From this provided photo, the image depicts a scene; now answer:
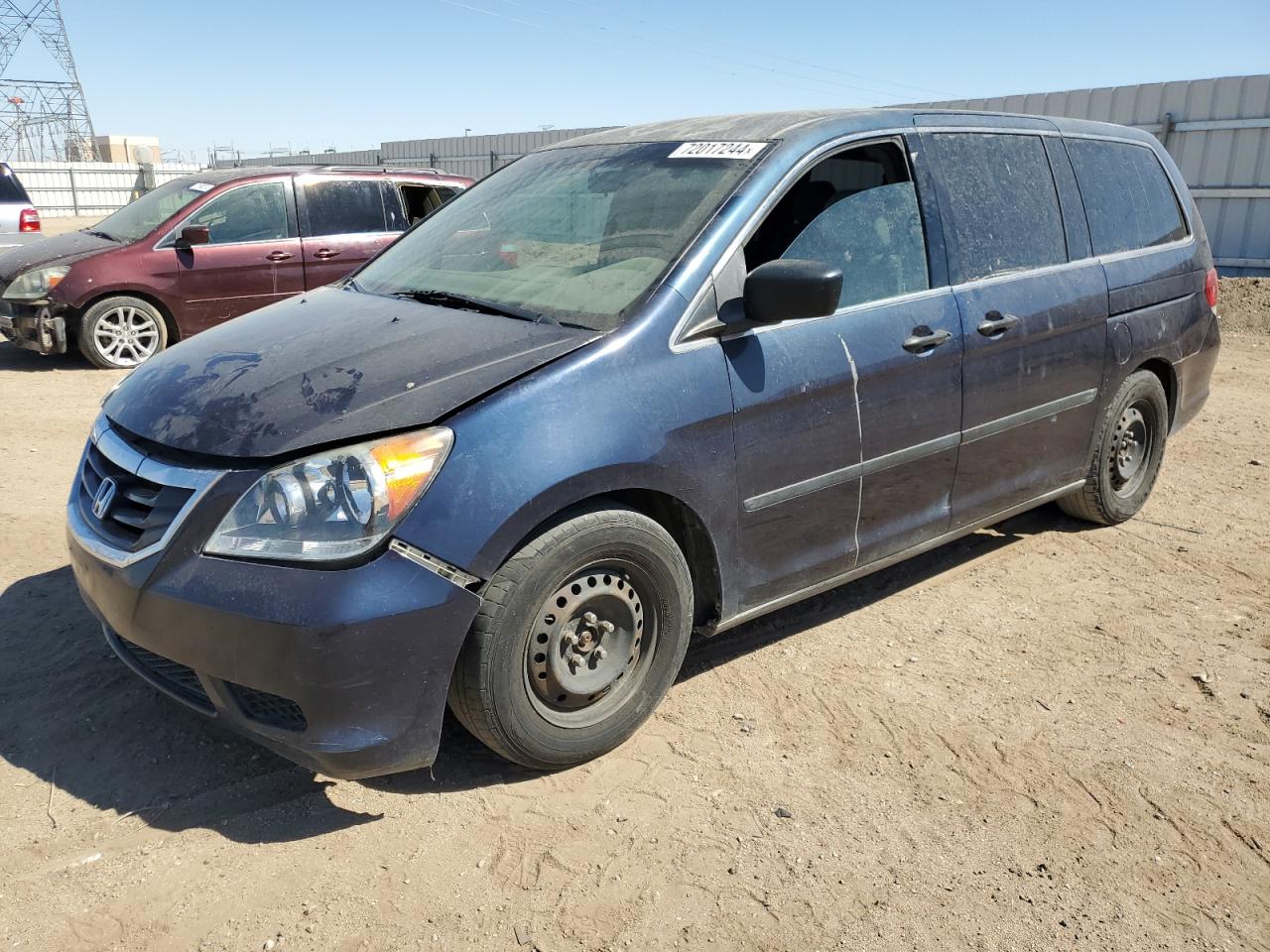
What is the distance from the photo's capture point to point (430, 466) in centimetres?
260

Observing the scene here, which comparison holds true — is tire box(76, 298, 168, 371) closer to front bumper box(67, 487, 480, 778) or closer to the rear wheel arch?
front bumper box(67, 487, 480, 778)

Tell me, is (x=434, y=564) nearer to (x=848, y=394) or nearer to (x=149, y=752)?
(x=149, y=752)

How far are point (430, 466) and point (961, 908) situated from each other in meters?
1.75

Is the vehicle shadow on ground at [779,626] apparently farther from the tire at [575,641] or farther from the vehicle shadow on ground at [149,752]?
the tire at [575,641]

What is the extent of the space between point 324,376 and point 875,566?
2.14 meters

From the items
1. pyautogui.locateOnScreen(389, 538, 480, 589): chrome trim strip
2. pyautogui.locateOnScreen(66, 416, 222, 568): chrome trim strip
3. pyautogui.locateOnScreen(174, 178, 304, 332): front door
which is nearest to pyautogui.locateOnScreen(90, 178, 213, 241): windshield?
pyautogui.locateOnScreen(174, 178, 304, 332): front door

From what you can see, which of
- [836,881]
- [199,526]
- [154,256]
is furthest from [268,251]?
[836,881]

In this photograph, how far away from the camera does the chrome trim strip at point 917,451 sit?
131 inches

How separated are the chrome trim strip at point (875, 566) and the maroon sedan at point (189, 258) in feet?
20.2

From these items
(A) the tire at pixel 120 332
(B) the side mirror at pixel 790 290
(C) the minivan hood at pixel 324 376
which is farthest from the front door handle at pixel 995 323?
(A) the tire at pixel 120 332

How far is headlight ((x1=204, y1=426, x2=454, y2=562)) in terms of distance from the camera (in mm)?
2510

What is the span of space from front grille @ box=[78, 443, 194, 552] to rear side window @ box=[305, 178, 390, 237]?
6.81 meters

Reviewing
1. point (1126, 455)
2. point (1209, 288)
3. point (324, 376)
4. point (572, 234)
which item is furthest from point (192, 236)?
point (1209, 288)

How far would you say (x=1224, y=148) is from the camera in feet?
44.4
